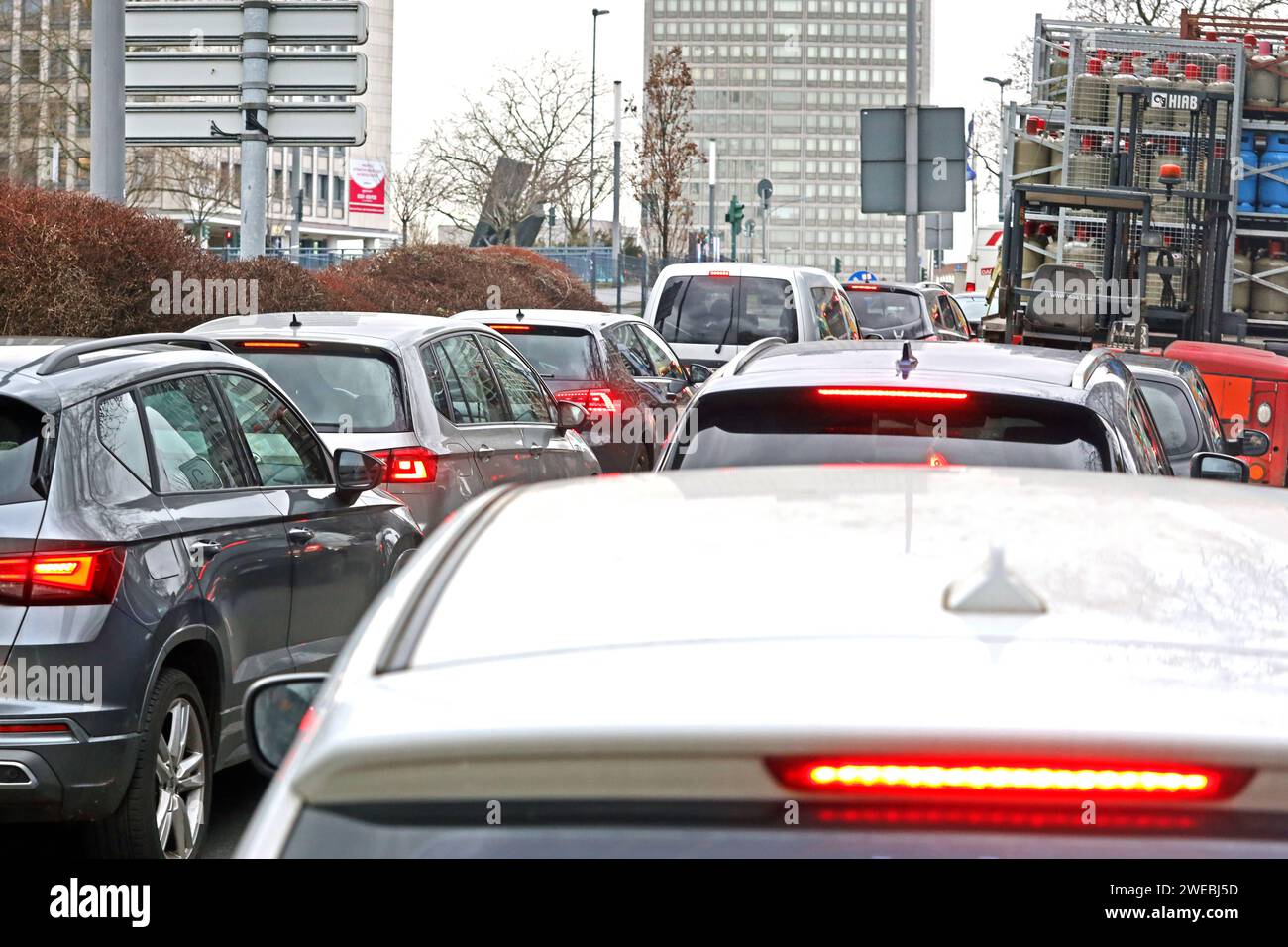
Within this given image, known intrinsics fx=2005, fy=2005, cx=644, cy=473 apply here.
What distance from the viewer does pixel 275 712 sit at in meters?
3.00

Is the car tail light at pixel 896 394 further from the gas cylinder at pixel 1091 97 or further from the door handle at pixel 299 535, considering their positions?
the gas cylinder at pixel 1091 97

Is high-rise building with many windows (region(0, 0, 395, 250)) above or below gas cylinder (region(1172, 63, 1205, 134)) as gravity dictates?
above

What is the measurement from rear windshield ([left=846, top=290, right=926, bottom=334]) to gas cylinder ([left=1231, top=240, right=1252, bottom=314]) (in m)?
4.97

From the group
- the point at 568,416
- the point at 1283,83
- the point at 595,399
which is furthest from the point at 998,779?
the point at 1283,83

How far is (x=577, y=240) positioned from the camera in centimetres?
8012

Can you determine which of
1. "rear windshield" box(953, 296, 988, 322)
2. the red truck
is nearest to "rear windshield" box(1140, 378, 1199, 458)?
the red truck

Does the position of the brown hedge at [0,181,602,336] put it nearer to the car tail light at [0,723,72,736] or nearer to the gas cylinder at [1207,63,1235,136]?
the car tail light at [0,723,72,736]

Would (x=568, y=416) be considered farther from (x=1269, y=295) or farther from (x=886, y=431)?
(x=1269, y=295)

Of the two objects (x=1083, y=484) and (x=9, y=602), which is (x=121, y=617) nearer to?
(x=9, y=602)

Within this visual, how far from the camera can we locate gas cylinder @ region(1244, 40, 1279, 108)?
22812mm

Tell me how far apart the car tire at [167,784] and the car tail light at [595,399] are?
8293mm

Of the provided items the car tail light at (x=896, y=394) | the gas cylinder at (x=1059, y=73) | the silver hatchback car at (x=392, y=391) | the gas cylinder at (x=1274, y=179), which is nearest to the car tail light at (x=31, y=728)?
the car tail light at (x=896, y=394)

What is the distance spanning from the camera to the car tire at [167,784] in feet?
18.8

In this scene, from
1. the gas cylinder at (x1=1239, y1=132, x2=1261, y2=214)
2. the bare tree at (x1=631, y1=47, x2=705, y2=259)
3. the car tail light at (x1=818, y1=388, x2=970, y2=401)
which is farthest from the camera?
the bare tree at (x1=631, y1=47, x2=705, y2=259)
